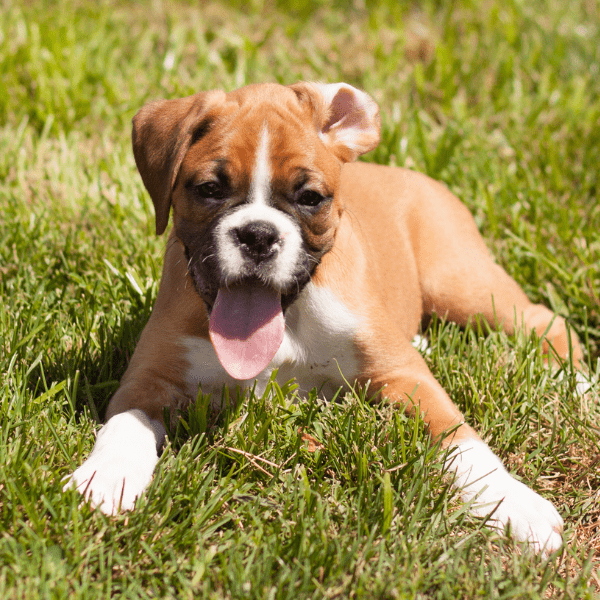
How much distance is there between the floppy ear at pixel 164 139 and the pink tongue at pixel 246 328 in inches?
19.3

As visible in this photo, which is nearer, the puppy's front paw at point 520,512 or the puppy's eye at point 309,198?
the puppy's front paw at point 520,512

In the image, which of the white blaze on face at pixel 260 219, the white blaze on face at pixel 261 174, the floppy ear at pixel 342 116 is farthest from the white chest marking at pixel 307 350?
the floppy ear at pixel 342 116

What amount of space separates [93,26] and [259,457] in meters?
6.09

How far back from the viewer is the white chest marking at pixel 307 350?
3.81 meters

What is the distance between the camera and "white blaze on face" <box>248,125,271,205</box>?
3305 millimetres

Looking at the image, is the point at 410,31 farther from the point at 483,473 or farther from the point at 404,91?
the point at 483,473

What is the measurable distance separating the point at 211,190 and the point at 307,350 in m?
0.99

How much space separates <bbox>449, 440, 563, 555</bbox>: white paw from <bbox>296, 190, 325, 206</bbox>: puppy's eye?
1.29 metres

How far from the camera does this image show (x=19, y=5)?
829 centimetres

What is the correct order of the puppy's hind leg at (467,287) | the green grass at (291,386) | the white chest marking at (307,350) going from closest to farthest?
the green grass at (291,386) → the white chest marking at (307,350) → the puppy's hind leg at (467,287)

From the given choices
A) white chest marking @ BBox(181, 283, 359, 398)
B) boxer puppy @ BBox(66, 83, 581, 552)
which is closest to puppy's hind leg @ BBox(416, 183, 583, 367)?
boxer puppy @ BBox(66, 83, 581, 552)

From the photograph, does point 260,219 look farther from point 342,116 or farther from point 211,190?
point 342,116

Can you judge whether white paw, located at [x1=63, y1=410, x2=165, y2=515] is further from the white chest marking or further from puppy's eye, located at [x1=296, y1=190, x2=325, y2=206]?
puppy's eye, located at [x1=296, y1=190, x2=325, y2=206]

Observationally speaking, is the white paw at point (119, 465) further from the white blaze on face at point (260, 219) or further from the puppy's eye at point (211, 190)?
the puppy's eye at point (211, 190)
